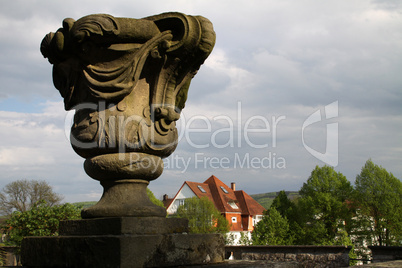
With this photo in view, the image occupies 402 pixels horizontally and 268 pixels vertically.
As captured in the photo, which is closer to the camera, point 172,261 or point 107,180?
point 172,261

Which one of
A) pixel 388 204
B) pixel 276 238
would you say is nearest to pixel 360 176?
pixel 388 204

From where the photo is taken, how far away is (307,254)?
344 inches

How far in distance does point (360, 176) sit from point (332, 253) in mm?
23081

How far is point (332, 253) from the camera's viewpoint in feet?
27.8

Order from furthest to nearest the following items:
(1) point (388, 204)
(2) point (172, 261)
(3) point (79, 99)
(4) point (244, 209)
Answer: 1. (4) point (244, 209)
2. (1) point (388, 204)
3. (3) point (79, 99)
4. (2) point (172, 261)

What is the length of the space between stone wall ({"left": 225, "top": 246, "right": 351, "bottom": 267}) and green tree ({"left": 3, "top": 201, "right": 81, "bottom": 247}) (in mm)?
5361

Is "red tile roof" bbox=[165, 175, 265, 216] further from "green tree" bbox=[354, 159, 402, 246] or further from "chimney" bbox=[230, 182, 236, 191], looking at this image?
"green tree" bbox=[354, 159, 402, 246]

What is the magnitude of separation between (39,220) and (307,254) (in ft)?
24.5

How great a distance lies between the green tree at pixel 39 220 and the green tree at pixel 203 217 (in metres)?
23.3

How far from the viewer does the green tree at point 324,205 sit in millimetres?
28109

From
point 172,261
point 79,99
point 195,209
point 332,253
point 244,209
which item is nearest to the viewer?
point 172,261

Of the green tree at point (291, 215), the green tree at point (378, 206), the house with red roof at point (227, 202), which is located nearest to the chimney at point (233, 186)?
the house with red roof at point (227, 202)

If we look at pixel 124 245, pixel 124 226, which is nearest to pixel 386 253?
pixel 124 226

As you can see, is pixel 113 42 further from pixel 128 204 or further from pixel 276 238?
pixel 276 238
